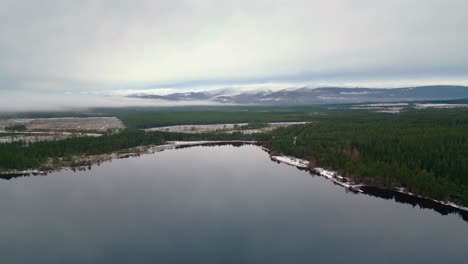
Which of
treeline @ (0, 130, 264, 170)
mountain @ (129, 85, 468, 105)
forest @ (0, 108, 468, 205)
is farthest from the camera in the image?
mountain @ (129, 85, 468, 105)

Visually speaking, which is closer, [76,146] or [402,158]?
[402,158]

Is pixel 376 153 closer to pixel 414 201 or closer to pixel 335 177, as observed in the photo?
pixel 335 177

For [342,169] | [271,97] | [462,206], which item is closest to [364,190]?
[342,169]

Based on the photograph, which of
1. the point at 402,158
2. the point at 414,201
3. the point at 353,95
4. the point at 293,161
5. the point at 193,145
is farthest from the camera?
the point at 353,95

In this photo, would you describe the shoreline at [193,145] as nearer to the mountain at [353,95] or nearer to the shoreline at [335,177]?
the shoreline at [335,177]

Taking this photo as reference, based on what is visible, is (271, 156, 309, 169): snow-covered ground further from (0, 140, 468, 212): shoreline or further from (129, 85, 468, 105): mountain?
(129, 85, 468, 105): mountain

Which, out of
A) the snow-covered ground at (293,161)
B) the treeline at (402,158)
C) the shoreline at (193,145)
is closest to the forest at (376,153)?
the treeline at (402,158)

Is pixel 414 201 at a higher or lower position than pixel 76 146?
lower

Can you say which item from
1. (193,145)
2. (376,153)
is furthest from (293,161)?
(193,145)

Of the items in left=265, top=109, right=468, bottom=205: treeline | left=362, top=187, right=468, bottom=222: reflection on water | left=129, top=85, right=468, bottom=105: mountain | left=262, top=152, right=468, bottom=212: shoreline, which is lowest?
left=362, top=187, right=468, bottom=222: reflection on water

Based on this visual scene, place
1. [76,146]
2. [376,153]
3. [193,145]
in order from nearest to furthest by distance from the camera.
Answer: [376,153], [76,146], [193,145]

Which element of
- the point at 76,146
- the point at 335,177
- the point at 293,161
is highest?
the point at 76,146

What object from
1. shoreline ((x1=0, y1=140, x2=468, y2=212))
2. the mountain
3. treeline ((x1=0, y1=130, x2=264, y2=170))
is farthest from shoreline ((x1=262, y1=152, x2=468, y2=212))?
the mountain
